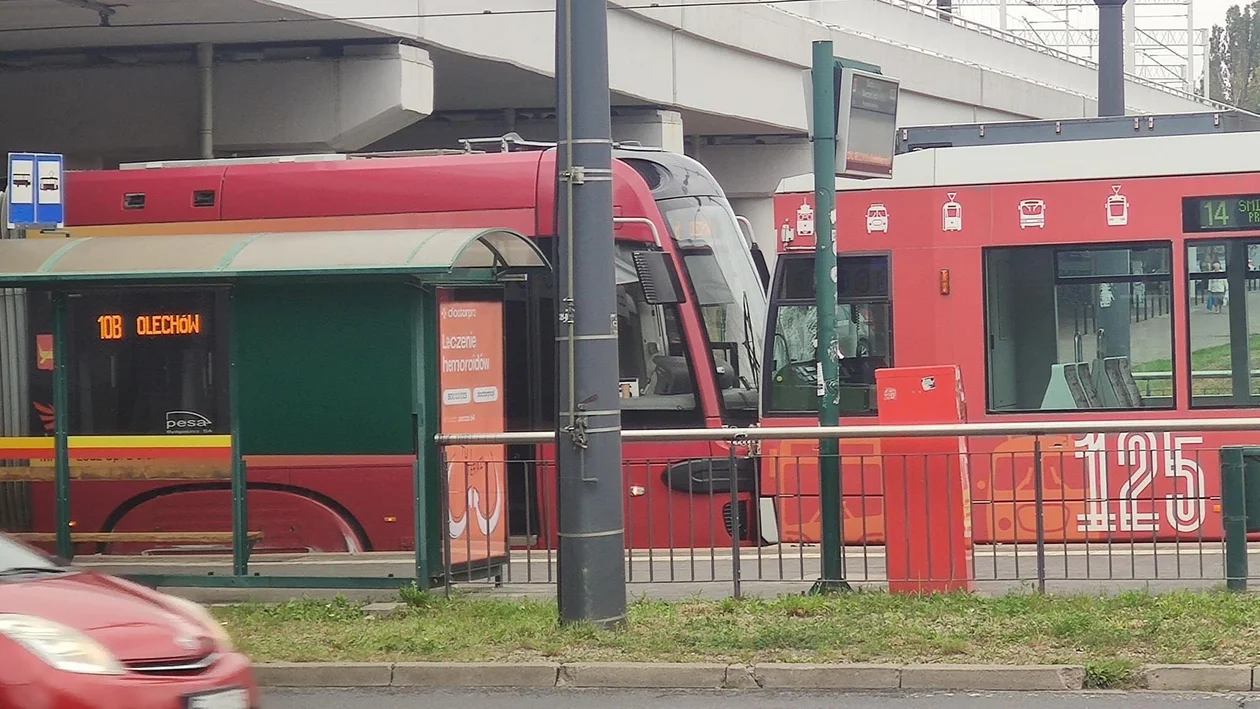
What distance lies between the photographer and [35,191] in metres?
12.9

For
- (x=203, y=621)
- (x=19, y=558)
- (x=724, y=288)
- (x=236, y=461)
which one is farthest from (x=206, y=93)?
(x=203, y=621)

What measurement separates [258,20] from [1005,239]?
938 cm

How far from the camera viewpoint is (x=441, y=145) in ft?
90.7

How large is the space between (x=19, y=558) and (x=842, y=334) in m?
8.08

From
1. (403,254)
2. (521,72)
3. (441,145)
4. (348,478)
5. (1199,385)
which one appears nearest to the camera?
(403,254)

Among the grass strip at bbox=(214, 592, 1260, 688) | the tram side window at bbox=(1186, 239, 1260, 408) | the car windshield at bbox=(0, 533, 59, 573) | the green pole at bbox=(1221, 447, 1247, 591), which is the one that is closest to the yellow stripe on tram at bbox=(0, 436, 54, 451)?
the grass strip at bbox=(214, 592, 1260, 688)

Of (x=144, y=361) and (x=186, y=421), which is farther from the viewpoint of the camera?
(x=144, y=361)

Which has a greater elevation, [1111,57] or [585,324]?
[1111,57]

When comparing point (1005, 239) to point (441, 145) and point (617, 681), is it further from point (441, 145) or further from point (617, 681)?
point (441, 145)

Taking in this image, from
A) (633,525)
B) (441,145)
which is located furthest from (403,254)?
(441,145)

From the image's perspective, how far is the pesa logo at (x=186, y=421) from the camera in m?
11.5

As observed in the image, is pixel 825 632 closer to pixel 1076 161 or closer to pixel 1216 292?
pixel 1216 292

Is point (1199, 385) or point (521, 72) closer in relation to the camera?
point (1199, 385)

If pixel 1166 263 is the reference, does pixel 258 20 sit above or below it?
above
